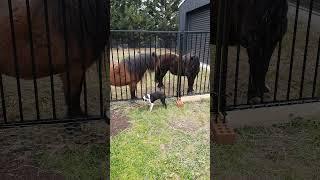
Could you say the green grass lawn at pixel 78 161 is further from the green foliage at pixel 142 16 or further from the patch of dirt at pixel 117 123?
the green foliage at pixel 142 16

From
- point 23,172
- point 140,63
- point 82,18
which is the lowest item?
point 23,172

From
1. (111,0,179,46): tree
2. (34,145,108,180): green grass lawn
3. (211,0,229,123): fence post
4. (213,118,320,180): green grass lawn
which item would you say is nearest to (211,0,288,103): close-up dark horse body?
(211,0,229,123): fence post

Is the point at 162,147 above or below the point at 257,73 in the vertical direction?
below

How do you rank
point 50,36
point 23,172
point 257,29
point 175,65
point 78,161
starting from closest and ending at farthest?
point 23,172 < point 78,161 < point 50,36 < point 257,29 < point 175,65

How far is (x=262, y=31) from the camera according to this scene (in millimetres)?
3453

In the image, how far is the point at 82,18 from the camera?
304cm

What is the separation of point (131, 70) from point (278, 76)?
7.46 feet

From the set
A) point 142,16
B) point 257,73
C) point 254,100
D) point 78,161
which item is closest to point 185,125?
point 254,100

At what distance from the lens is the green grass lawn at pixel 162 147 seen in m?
2.52

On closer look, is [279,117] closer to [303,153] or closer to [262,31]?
[303,153]

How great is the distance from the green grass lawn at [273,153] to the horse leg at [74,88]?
160cm

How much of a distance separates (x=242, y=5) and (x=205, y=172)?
74.4 inches

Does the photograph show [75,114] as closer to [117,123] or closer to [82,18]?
[117,123]

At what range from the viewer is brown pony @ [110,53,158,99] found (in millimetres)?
5027
